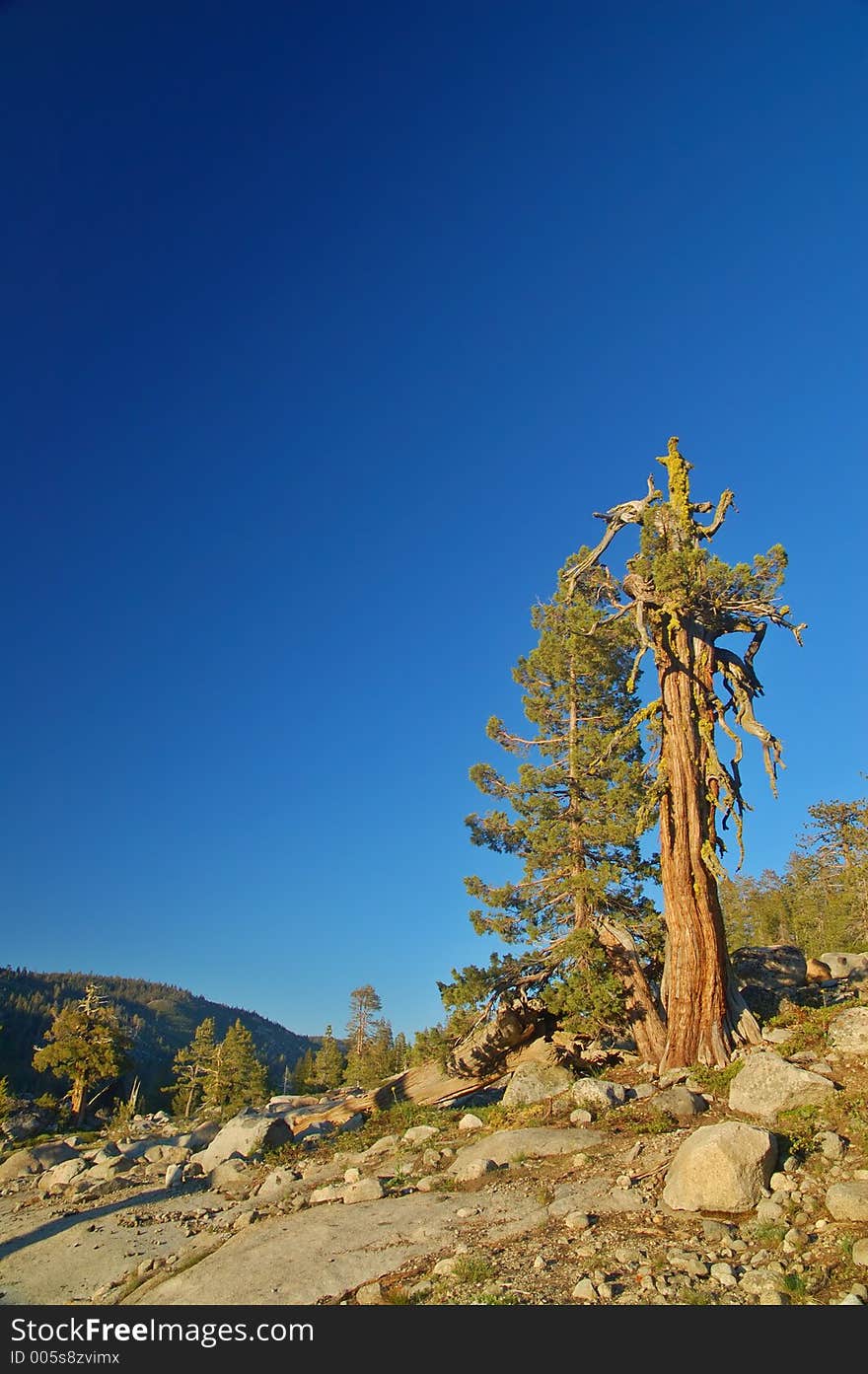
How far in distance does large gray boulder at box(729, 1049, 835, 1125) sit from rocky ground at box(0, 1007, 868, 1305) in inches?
1.3

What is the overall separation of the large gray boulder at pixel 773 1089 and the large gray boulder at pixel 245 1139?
10.8 meters

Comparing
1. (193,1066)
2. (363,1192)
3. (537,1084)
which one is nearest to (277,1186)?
(363,1192)

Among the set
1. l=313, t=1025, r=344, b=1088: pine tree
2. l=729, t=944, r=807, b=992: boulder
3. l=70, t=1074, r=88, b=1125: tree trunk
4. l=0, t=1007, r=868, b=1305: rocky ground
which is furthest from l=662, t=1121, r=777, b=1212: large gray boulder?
l=313, t=1025, r=344, b=1088: pine tree

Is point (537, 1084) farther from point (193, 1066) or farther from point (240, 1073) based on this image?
point (193, 1066)

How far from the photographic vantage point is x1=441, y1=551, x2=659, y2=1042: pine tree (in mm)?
17547

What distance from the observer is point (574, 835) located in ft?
63.1

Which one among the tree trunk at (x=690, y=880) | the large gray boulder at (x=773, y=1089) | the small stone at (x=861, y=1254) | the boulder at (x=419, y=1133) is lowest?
the boulder at (x=419, y=1133)

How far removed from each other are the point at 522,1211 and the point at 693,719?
1152 cm

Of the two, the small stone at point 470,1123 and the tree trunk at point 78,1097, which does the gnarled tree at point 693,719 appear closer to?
the small stone at point 470,1123

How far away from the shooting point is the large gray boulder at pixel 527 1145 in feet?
37.9

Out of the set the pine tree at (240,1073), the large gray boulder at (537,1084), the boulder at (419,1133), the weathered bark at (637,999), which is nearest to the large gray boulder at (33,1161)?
the boulder at (419,1133)

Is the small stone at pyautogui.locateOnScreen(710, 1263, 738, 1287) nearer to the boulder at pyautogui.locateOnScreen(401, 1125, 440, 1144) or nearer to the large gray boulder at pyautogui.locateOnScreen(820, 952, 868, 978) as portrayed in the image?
the boulder at pyautogui.locateOnScreen(401, 1125, 440, 1144)
